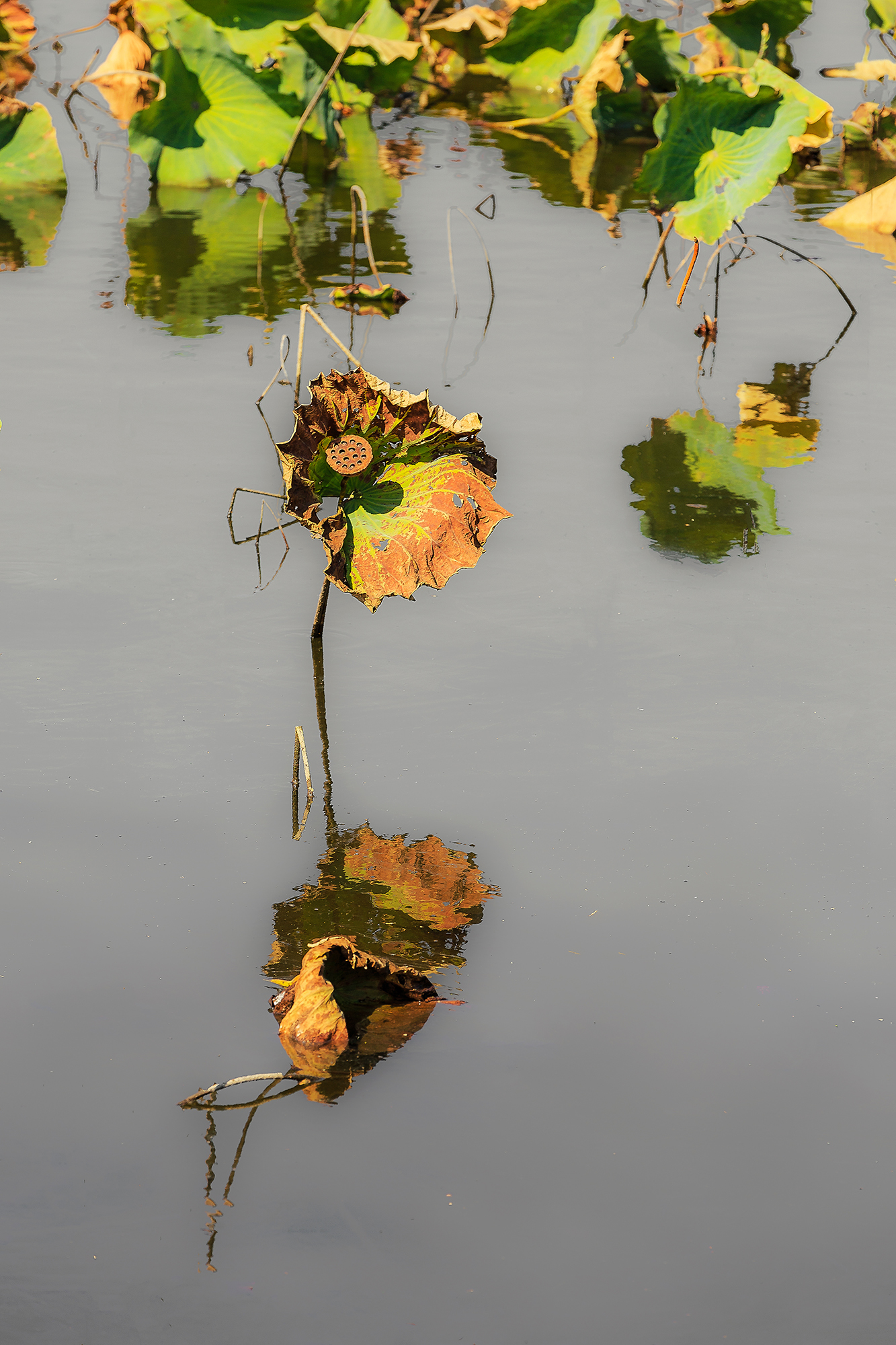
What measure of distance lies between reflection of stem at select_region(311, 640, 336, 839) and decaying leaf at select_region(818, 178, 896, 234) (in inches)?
216

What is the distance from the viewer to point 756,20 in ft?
33.3

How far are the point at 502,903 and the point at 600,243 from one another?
561 centimetres

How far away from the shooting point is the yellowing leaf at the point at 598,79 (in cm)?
962

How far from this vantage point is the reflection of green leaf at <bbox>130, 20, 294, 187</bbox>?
7.96 metres

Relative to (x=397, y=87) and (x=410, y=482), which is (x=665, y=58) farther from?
(x=410, y=482)

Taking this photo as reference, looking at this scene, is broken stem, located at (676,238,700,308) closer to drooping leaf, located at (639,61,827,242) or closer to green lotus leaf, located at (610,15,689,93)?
drooping leaf, located at (639,61,827,242)

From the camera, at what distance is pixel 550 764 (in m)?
3.52

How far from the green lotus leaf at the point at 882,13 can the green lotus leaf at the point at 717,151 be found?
15.9 feet

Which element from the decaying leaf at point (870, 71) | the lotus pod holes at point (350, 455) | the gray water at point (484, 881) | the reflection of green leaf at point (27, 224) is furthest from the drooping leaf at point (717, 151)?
the lotus pod holes at point (350, 455)

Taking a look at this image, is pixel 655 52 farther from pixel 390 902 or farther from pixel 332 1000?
pixel 332 1000

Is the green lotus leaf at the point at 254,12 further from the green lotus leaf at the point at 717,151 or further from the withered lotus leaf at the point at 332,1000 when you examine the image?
the withered lotus leaf at the point at 332,1000

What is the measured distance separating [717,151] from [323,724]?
14.4 ft

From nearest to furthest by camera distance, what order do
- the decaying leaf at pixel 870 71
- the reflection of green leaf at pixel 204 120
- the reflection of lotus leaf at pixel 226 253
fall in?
the reflection of lotus leaf at pixel 226 253 → the reflection of green leaf at pixel 204 120 → the decaying leaf at pixel 870 71

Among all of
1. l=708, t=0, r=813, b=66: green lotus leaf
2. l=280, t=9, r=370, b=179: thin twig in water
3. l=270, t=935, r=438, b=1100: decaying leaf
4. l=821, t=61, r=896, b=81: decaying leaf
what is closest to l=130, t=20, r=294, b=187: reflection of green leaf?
l=280, t=9, r=370, b=179: thin twig in water
